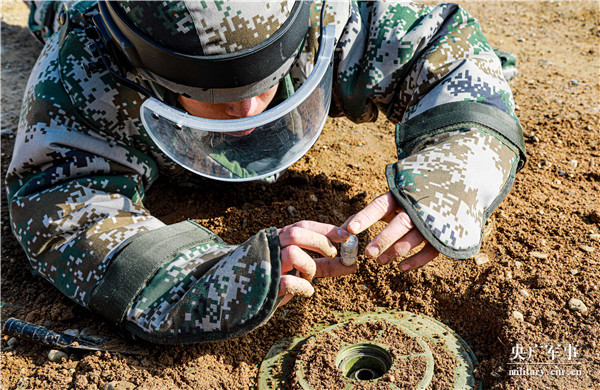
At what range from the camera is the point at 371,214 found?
1.60m

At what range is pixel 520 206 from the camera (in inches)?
87.9

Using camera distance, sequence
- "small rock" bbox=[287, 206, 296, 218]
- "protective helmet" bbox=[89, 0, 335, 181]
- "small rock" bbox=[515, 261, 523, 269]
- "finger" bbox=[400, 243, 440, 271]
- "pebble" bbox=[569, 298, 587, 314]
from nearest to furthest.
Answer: "protective helmet" bbox=[89, 0, 335, 181], "finger" bbox=[400, 243, 440, 271], "pebble" bbox=[569, 298, 587, 314], "small rock" bbox=[515, 261, 523, 269], "small rock" bbox=[287, 206, 296, 218]

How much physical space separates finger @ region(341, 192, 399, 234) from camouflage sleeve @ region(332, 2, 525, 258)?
3 centimetres

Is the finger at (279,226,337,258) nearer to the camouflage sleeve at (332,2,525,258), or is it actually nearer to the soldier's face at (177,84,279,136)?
the camouflage sleeve at (332,2,525,258)

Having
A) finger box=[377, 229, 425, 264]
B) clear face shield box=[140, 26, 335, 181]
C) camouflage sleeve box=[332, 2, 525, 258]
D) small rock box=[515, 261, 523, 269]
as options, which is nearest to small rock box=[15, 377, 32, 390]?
clear face shield box=[140, 26, 335, 181]

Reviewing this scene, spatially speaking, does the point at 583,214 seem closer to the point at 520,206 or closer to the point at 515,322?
the point at 520,206

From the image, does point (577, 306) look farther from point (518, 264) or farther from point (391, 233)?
point (391, 233)

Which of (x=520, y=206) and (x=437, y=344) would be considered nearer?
(x=437, y=344)

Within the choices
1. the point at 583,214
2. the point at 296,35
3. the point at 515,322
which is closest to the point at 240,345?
the point at 515,322

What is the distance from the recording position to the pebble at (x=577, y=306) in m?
1.75

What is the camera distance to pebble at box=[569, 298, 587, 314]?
1748 millimetres

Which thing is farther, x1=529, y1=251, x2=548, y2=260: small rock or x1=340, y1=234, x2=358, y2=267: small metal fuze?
x1=529, y1=251, x2=548, y2=260: small rock

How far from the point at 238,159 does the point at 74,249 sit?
620 mm

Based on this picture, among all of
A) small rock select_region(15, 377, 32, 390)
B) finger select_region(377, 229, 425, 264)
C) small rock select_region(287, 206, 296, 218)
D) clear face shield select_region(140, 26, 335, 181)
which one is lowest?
small rock select_region(287, 206, 296, 218)
